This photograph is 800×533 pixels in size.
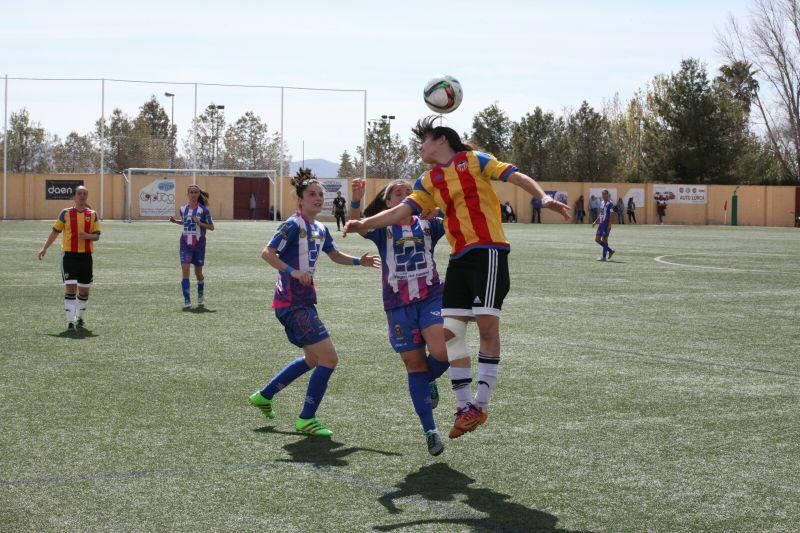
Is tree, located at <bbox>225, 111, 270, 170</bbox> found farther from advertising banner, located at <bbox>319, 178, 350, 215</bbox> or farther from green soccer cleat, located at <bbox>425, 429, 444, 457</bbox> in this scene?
green soccer cleat, located at <bbox>425, 429, 444, 457</bbox>

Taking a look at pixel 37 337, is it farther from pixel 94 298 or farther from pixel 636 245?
pixel 636 245

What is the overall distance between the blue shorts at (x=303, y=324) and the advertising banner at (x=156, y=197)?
5684 centimetres

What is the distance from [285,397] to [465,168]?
3167 millimetres

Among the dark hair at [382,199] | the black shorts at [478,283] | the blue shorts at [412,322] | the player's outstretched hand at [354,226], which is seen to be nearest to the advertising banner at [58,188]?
the dark hair at [382,199]

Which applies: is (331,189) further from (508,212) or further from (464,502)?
(464,502)

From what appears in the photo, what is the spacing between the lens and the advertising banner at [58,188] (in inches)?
2411

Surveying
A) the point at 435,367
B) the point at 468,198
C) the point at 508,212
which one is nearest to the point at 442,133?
the point at 468,198

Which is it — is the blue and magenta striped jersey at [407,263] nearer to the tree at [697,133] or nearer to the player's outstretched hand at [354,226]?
the player's outstretched hand at [354,226]

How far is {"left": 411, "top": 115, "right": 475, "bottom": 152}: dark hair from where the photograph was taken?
21.9 feet

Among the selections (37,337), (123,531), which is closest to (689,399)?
(123,531)

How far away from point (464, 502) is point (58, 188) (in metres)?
60.1

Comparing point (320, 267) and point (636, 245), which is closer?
point (320, 267)

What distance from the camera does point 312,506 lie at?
5.45m

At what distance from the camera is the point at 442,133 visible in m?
6.66
